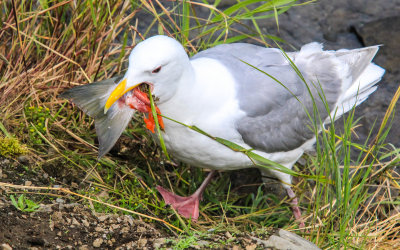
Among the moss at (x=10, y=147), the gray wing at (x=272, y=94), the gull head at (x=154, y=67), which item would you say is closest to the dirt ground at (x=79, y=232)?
the moss at (x=10, y=147)

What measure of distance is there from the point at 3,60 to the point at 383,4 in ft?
11.1

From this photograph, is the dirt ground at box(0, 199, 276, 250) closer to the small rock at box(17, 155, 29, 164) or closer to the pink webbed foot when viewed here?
the small rock at box(17, 155, 29, 164)

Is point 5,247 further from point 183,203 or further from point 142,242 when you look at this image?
point 183,203

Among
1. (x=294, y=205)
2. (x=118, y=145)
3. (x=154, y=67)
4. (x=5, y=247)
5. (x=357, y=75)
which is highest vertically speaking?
(x=154, y=67)

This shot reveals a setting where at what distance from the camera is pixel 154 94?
2.77 metres

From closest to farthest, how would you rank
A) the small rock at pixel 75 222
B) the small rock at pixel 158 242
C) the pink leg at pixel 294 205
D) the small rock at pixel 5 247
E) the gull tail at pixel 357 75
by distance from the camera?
the small rock at pixel 5 247 → the small rock at pixel 158 242 → the small rock at pixel 75 222 → the pink leg at pixel 294 205 → the gull tail at pixel 357 75

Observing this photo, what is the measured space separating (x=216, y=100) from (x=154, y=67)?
0.51 meters

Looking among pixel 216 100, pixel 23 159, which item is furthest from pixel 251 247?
pixel 23 159

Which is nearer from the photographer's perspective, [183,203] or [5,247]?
[5,247]

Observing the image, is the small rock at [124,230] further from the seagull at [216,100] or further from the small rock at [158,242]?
the seagull at [216,100]

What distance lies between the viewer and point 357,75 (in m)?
3.94

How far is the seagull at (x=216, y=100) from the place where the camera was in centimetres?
274

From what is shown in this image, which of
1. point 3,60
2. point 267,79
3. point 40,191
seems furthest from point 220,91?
point 3,60

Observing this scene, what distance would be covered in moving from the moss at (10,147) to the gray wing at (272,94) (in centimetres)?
119
